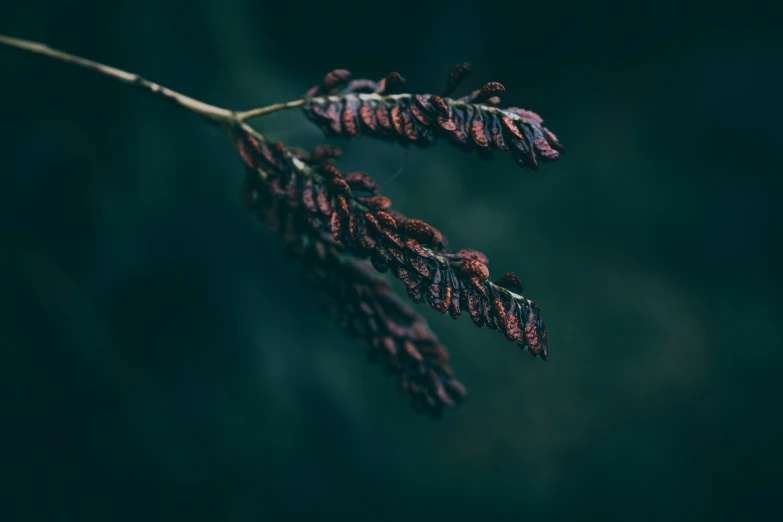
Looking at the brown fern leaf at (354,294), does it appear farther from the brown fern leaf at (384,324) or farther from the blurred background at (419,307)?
the blurred background at (419,307)

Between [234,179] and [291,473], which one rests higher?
[234,179]

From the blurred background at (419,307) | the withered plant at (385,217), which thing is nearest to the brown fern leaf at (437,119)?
the withered plant at (385,217)

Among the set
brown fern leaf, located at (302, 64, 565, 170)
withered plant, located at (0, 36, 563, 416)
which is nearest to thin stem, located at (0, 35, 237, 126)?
withered plant, located at (0, 36, 563, 416)

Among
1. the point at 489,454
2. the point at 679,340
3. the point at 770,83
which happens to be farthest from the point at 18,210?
the point at 770,83

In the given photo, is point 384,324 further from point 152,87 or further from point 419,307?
point 152,87

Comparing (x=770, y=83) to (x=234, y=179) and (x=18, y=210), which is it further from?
(x=18, y=210)

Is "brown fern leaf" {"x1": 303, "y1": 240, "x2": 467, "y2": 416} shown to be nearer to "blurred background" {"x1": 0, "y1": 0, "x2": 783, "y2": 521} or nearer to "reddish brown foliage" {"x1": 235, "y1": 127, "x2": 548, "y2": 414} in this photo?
"reddish brown foliage" {"x1": 235, "y1": 127, "x2": 548, "y2": 414}
